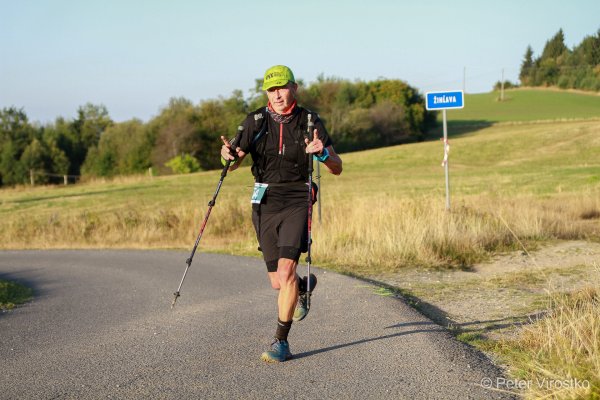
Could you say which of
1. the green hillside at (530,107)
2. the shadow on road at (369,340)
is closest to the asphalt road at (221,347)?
the shadow on road at (369,340)

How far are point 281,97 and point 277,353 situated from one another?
6.68ft

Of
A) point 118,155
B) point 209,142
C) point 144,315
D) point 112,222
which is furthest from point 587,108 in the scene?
point 144,315

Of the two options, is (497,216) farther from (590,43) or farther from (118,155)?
(118,155)

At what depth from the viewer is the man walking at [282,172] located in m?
6.35

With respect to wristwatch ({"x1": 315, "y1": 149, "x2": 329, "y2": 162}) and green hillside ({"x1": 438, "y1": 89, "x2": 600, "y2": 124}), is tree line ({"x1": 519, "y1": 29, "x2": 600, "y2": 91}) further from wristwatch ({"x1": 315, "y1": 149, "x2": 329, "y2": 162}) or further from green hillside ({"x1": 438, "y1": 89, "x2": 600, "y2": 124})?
wristwatch ({"x1": 315, "y1": 149, "x2": 329, "y2": 162})

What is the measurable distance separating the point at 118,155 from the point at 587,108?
47.3m

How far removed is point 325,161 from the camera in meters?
6.42

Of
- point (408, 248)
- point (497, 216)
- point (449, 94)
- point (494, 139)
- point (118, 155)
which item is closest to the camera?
point (408, 248)

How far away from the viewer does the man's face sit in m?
6.38

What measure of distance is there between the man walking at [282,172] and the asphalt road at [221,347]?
629 millimetres

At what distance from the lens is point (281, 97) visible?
252 inches

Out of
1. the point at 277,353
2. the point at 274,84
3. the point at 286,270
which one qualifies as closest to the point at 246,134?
the point at 274,84

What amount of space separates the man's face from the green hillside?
68.7 metres

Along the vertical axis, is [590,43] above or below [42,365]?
above
